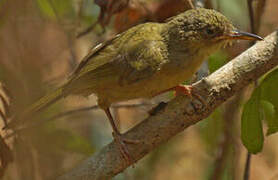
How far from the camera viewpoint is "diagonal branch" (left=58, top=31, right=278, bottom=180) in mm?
2971

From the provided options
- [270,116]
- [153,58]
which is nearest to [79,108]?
[153,58]

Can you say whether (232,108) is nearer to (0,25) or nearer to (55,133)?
(55,133)

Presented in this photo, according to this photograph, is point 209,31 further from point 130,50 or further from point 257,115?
point 257,115

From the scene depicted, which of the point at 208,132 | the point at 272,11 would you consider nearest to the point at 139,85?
the point at 208,132

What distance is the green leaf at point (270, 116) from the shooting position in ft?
9.70

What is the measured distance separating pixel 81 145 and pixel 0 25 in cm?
118

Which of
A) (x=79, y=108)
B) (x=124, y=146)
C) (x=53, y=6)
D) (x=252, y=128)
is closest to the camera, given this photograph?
(x=252, y=128)

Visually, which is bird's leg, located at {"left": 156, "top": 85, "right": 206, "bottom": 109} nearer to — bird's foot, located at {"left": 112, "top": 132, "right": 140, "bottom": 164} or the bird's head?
the bird's head

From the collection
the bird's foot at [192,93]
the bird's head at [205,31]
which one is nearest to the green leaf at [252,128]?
the bird's foot at [192,93]

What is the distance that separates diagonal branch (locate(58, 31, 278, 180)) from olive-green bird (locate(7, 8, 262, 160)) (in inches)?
7.0

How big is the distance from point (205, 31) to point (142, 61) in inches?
19.8

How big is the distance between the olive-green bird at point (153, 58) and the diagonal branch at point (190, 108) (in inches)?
7.0

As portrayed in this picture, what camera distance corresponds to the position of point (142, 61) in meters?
3.28

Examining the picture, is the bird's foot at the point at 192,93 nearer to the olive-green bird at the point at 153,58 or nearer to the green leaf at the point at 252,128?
the olive-green bird at the point at 153,58
